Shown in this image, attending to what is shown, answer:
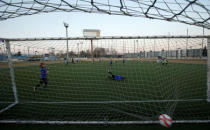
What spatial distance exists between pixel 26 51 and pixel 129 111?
4069 millimetres

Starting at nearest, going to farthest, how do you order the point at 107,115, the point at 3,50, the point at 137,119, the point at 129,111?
1. the point at 137,119
2. the point at 107,115
3. the point at 129,111
4. the point at 3,50

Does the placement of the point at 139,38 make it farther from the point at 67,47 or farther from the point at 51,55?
the point at 51,55

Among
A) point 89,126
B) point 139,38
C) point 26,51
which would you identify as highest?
point 139,38

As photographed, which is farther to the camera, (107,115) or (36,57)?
(36,57)

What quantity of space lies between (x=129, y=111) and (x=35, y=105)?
3361 millimetres

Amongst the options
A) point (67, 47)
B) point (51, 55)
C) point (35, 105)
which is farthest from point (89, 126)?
point (51, 55)

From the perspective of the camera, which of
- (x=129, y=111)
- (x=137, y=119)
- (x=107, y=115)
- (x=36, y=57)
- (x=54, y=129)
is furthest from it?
(x=36, y=57)

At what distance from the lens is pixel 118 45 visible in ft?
10.3

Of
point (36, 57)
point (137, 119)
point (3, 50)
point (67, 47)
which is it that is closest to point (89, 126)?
point (137, 119)

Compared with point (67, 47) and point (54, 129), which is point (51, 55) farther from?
point (54, 129)

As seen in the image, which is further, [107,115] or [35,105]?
[35,105]

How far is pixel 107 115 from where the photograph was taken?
2662mm

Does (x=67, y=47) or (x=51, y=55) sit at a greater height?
(x=67, y=47)

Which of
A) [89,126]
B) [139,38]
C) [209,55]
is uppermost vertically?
[139,38]
